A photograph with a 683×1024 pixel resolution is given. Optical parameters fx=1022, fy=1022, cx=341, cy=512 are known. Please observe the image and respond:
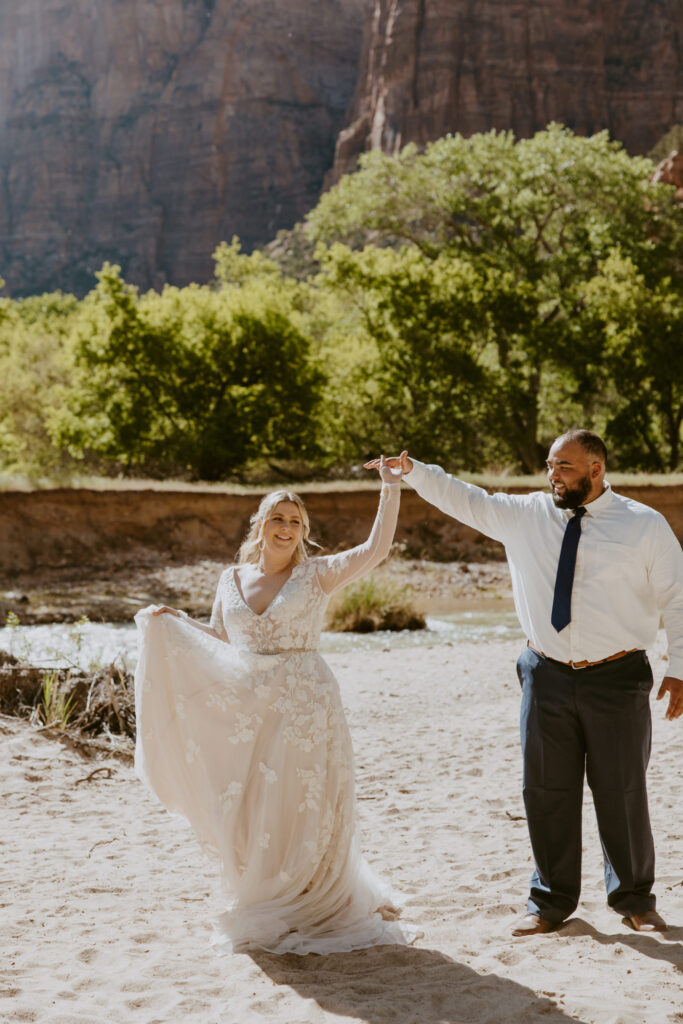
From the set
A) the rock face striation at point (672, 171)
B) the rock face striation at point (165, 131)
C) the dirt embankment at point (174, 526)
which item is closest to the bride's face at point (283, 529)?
the dirt embankment at point (174, 526)

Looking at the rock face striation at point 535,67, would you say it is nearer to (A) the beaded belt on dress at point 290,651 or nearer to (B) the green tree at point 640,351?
(B) the green tree at point 640,351

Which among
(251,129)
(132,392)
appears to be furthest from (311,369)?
(251,129)

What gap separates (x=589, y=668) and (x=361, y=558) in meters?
1.07

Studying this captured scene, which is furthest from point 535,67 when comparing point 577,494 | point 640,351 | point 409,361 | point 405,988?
point 405,988

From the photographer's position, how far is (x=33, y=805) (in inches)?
272

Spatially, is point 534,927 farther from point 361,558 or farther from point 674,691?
point 361,558

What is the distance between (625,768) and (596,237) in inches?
1259

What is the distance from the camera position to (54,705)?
854 cm

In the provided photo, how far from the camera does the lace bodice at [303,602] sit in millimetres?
4477

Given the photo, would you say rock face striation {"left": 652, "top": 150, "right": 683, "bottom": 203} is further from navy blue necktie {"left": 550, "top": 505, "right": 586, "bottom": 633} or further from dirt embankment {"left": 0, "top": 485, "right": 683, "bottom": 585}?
navy blue necktie {"left": 550, "top": 505, "right": 586, "bottom": 633}

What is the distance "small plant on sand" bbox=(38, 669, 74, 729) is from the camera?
841 centimetres

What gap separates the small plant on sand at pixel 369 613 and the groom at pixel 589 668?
39.2 feet

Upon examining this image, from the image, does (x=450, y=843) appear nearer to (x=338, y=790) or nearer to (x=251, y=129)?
(x=338, y=790)

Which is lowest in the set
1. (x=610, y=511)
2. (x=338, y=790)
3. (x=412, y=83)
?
(x=338, y=790)
